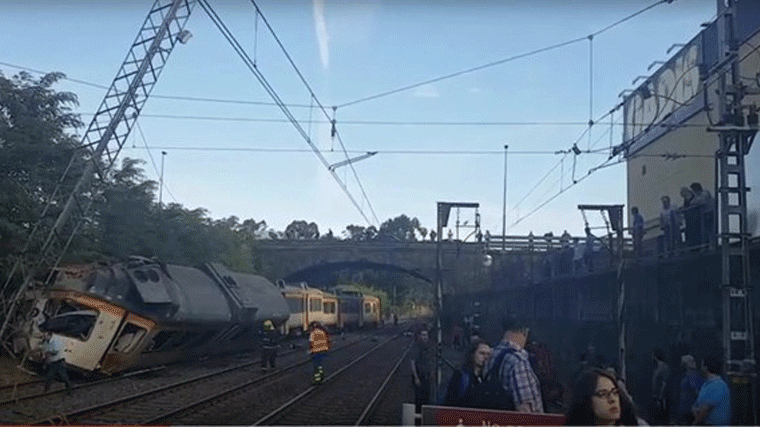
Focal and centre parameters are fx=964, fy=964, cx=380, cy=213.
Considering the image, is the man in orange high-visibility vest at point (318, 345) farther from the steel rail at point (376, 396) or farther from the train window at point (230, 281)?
the train window at point (230, 281)

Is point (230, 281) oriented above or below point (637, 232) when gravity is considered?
below

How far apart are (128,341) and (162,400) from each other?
287cm

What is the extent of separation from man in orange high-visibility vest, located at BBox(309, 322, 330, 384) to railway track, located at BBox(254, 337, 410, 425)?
0.32 meters

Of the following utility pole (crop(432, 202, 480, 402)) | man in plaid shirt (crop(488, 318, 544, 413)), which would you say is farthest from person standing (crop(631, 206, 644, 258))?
→ man in plaid shirt (crop(488, 318, 544, 413))

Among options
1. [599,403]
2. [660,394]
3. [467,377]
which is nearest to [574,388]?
[599,403]

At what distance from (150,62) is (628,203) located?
15.7 m

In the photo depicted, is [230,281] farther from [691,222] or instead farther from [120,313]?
[691,222]

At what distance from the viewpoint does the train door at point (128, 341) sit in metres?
20.3

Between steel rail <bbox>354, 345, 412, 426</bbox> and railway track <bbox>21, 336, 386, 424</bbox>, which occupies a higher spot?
railway track <bbox>21, 336, 386, 424</bbox>

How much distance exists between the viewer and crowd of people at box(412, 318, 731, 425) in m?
4.84

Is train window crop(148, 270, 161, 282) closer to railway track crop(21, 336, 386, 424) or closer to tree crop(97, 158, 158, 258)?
railway track crop(21, 336, 386, 424)

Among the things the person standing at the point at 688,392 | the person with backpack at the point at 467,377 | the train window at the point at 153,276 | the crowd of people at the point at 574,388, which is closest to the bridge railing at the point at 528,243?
the train window at the point at 153,276

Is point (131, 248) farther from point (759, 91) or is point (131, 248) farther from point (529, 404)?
point (529, 404)

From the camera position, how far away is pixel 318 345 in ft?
70.3
